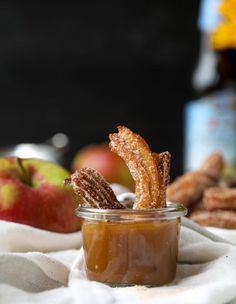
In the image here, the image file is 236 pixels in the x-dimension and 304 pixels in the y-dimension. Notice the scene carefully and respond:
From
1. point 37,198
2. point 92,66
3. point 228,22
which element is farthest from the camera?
point 92,66

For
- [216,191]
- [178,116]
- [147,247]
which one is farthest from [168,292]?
[178,116]

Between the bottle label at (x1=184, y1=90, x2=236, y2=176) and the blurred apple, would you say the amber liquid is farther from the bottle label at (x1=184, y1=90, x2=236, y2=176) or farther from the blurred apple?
the bottle label at (x1=184, y1=90, x2=236, y2=176)

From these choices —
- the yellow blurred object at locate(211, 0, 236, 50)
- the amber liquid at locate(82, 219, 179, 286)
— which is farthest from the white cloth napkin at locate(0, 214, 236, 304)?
the yellow blurred object at locate(211, 0, 236, 50)

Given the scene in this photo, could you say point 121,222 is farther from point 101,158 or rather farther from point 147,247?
point 101,158

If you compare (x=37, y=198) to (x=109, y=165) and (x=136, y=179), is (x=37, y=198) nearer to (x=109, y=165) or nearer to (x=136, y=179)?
(x=136, y=179)

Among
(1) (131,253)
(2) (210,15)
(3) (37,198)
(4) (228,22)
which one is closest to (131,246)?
(1) (131,253)
